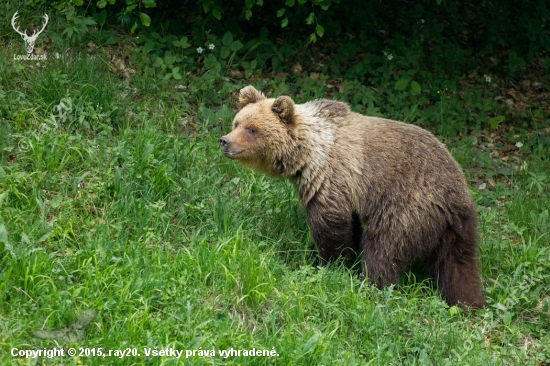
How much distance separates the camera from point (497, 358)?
5.57 metres

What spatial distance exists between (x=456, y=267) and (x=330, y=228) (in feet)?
3.95

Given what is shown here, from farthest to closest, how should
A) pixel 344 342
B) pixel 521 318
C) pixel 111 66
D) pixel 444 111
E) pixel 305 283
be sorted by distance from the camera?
pixel 444 111, pixel 111 66, pixel 521 318, pixel 305 283, pixel 344 342

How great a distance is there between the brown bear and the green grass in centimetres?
26

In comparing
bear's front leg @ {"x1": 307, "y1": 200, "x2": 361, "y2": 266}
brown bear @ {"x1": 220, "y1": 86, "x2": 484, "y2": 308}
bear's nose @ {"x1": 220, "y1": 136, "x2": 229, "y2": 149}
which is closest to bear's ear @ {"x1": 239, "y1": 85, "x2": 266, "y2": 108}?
brown bear @ {"x1": 220, "y1": 86, "x2": 484, "y2": 308}

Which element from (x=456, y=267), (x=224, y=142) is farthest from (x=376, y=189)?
(x=224, y=142)

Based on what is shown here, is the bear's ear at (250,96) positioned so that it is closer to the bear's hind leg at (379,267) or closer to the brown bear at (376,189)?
the brown bear at (376,189)

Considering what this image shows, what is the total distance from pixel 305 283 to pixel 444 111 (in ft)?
13.8

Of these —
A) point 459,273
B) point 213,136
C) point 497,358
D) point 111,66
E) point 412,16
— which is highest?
point 412,16

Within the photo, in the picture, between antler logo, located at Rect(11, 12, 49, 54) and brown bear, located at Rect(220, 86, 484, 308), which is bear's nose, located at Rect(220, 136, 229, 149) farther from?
antler logo, located at Rect(11, 12, 49, 54)

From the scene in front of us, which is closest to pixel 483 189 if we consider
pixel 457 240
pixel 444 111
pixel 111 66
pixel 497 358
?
pixel 444 111

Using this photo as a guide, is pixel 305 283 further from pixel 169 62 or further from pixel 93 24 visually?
pixel 93 24

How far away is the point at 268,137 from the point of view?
21.1 feet

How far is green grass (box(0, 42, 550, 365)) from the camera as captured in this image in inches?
194

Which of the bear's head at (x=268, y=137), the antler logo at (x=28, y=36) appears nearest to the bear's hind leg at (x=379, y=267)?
the bear's head at (x=268, y=137)
